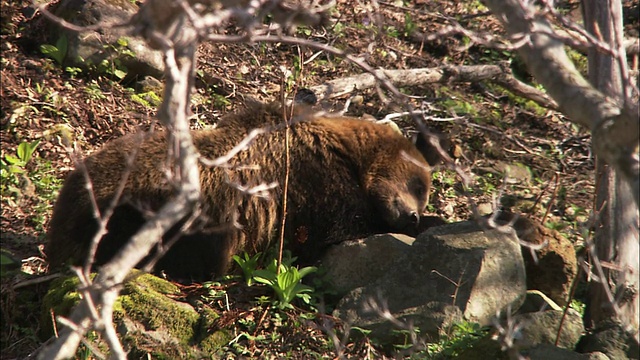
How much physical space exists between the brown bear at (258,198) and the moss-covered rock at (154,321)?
0.55m

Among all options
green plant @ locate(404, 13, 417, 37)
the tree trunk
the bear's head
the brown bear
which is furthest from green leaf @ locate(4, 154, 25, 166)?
green plant @ locate(404, 13, 417, 37)

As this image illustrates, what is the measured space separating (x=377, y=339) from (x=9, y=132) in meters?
4.48

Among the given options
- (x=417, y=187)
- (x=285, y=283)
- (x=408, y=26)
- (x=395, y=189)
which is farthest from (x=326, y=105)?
(x=408, y=26)

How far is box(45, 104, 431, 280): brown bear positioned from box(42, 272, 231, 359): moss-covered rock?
55 cm

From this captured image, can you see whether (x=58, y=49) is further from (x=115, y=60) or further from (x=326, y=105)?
(x=326, y=105)

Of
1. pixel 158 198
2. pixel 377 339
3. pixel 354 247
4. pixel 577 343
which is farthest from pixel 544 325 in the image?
pixel 158 198

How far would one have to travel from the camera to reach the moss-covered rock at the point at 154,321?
16.0 ft

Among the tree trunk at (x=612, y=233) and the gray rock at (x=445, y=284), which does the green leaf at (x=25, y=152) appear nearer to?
the gray rock at (x=445, y=284)

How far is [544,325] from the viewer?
5082 mm

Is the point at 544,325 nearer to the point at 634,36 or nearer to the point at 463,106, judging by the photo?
the point at 463,106

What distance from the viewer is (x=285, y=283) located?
5.46 metres

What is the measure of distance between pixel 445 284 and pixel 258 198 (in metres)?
1.78

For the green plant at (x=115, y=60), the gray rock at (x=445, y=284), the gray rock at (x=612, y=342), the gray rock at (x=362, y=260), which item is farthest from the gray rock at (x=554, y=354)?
the green plant at (x=115, y=60)

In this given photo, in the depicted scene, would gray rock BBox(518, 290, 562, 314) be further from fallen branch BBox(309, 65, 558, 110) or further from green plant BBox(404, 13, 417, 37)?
green plant BBox(404, 13, 417, 37)
